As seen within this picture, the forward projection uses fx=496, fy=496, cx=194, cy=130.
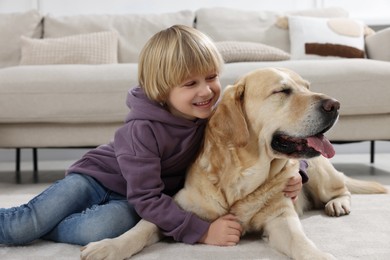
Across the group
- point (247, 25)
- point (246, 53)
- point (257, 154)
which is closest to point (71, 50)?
point (246, 53)

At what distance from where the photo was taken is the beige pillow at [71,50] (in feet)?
11.0

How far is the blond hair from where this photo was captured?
160 cm

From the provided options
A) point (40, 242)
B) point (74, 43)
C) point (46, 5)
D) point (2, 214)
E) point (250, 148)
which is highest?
point (46, 5)

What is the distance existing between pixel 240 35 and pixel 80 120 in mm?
1560

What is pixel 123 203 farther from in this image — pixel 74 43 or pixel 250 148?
pixel 74 43

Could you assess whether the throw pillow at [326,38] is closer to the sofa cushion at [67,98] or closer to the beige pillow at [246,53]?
Answer: the beige pillow at [246,53]

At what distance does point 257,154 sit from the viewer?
157 cm

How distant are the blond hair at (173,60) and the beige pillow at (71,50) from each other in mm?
1775

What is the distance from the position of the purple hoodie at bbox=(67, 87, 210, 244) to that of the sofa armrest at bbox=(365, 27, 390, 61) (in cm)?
208

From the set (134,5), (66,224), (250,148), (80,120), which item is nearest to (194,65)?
(250,148)

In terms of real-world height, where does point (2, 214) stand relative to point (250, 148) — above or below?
below

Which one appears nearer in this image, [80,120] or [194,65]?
[194,65]

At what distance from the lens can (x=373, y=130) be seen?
8.93 feet

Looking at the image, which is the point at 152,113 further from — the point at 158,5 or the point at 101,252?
the point at 158,5
